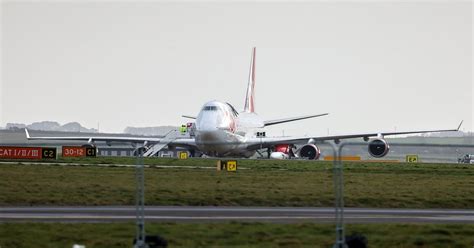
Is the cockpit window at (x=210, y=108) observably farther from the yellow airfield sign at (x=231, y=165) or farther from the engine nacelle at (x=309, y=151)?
the yellow airfield sign at (x=231, y=165)

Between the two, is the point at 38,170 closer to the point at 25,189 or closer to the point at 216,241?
the point at 25,189

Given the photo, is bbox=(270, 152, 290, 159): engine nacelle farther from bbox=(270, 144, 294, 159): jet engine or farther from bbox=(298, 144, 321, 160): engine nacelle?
bbox=(298, 144, 321, 160): engine nacelle

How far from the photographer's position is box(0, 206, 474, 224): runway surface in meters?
29.1

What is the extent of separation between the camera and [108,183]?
43875 millimetres

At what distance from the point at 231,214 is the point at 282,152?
68.5 metres

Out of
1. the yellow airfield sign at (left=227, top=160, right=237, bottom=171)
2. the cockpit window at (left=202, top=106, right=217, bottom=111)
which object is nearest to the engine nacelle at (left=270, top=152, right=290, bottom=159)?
the cockpit window at (left=202, top=106, right=217, bottom=111)

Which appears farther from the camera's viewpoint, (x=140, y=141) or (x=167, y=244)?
(x=140, y=141)

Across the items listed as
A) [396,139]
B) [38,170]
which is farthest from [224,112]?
[396,139]

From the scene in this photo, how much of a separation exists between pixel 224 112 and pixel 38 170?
116 ft

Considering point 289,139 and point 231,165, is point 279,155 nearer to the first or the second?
point 289,139

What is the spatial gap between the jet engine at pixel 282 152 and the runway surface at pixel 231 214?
61090 mm

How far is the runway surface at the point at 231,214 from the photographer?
29.1 m

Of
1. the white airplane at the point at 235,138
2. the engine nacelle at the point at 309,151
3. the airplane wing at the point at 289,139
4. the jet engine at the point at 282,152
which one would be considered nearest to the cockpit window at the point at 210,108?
the white airplane at the point at 235,138

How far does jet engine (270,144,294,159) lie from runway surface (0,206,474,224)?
61090 mm
